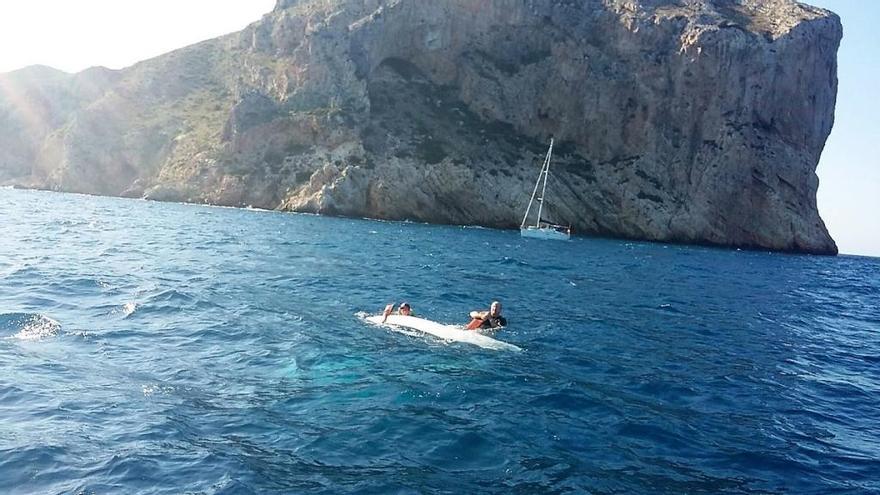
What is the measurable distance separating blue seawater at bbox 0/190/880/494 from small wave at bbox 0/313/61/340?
8 centimetres

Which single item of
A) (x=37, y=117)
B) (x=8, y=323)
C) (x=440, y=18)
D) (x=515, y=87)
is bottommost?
(x=8, y=323)

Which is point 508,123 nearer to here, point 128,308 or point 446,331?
point 446,331

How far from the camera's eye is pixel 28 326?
626 inches

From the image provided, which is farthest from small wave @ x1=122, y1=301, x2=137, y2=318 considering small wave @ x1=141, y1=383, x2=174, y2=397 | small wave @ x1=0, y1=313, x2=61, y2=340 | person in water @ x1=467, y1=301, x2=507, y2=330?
person in water @ x1=467, y1=301, x2=507, y2=330

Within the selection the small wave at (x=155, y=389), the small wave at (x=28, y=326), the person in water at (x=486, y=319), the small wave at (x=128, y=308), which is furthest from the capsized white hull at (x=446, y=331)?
the small wave at (x=28, y=326)

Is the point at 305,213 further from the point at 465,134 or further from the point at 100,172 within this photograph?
the point at 100,172

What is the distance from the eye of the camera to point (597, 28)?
4149 inches

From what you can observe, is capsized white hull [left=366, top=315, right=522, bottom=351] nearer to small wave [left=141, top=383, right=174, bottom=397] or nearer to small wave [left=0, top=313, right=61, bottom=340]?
small wave [left=141, top=383, right=174, bottom=397]

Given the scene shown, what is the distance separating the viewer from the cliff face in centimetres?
8862

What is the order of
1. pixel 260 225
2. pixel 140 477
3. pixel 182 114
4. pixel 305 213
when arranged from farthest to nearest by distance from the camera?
pixel 182 114 → pixel 305 213 → pixel 260 225 → pixel 140 477

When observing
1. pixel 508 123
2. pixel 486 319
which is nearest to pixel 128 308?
pixel 486 319

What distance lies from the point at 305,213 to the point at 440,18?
43509 millimetres

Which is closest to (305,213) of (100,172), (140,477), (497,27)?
(100,172)

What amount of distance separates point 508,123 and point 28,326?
91.7 m
